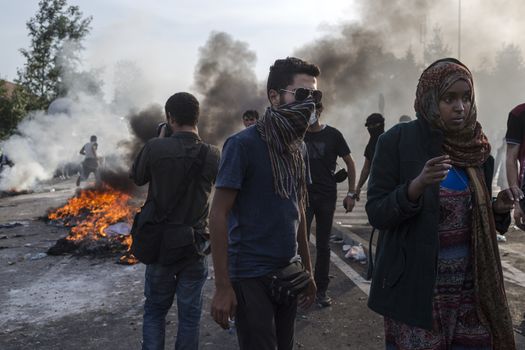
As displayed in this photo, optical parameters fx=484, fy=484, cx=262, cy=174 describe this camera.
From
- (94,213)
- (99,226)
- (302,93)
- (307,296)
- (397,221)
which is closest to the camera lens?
(397,221)

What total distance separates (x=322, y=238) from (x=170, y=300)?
2.19 metres

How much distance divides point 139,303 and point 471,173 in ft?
13.3

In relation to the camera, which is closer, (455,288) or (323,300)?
(455,288)

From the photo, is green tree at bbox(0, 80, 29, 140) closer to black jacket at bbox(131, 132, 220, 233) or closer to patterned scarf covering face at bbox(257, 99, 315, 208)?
black jacket at bbox(131, 132, 220, 233)

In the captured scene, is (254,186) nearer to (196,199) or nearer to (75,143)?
(196,199)

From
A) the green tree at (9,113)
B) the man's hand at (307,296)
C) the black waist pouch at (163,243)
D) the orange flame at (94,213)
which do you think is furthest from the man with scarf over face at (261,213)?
the green tree at (9,113)

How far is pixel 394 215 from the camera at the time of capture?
2.15 m

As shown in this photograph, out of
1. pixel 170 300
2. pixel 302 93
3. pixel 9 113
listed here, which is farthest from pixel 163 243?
pixel 9 113

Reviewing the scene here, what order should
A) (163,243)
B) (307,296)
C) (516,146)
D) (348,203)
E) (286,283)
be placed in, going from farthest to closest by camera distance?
(348,203)
(516,146)
(163,243)
(307,296)
(286,283)

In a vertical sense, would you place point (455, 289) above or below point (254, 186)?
below

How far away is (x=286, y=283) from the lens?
2402 mm

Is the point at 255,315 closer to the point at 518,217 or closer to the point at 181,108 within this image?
the point at 181,108

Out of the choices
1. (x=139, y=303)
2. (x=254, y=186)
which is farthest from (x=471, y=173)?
(x=139, y=303)

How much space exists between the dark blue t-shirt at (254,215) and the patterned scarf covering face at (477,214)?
2.70ft
